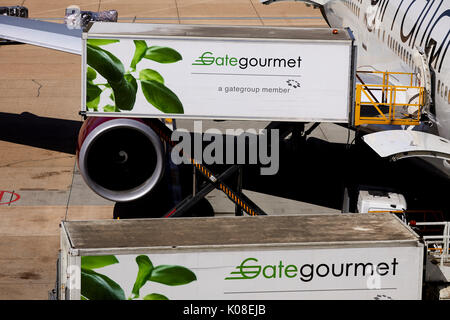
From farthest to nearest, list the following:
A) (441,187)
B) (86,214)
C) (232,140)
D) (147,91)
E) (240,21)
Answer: (240,21) < (232,140) < (441,187) < (86,214) < (147,91)

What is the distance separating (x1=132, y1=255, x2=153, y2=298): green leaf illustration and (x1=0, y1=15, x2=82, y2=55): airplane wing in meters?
11.7

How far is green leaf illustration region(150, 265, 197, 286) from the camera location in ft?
42.9

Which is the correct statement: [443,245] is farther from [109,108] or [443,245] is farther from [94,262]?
[109,108]

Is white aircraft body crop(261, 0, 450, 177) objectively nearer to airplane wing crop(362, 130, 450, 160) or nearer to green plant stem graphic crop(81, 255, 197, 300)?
airplane wing crop(362, 130, 450, 160)

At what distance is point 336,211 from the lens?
70.0 feet

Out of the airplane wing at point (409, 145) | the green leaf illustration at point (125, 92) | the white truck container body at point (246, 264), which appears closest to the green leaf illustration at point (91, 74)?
the green leaf illustration at point (125, 92)

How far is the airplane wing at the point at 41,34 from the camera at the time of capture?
23922 mm

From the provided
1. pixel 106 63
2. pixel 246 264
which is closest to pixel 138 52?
pixel 106 63

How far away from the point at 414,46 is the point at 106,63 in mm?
7420

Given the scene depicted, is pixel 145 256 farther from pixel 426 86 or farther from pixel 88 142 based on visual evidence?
pixel 426 86

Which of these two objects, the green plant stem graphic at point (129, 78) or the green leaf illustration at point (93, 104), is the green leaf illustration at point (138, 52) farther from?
the green leaf illustration at point (93, 104)

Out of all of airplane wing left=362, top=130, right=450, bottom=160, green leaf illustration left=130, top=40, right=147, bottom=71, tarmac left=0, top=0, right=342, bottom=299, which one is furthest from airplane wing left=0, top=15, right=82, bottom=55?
airplane wing left=362, top=130, right=450, bottom=160
